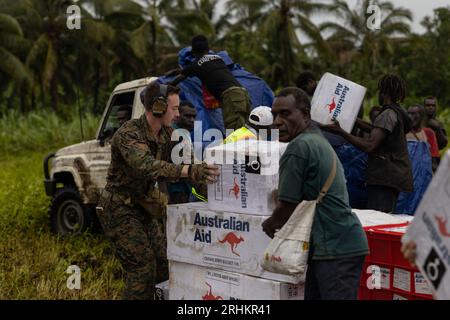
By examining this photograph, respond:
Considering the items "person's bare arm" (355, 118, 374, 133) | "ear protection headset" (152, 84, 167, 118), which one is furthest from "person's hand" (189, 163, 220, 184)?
"person's bare arm" (355, 118, 374, 133)

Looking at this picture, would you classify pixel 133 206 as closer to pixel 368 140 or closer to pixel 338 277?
pixel 338 277

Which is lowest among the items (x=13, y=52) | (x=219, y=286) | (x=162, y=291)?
(x=162, y=291)

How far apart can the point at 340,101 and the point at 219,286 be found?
6.31 ft

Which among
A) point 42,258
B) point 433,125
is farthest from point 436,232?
point 433,125

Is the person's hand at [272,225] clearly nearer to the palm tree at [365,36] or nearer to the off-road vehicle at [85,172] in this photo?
the off-road vehicle at [85,172]

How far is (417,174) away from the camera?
20.6 feet

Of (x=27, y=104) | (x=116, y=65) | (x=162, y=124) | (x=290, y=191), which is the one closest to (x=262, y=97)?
(x=162, y=124)

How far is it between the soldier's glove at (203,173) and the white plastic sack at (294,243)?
0.91m

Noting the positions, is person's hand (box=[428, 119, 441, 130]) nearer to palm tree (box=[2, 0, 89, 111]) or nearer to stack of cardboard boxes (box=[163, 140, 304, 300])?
stack of cardboard boxes (box=[163, 140, 304, 300])

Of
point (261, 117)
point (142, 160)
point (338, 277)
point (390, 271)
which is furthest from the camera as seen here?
point (261, 117)

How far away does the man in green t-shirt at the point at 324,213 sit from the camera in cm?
345

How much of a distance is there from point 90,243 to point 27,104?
34.1 metres

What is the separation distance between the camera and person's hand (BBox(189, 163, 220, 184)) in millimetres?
4414

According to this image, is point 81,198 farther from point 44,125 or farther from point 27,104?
point 27,104
